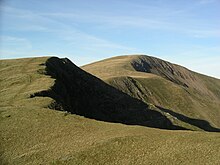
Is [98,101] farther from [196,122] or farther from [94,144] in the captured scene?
[196,122]

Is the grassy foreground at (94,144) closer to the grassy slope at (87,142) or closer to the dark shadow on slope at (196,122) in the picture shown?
the grassy slope at (87,142)

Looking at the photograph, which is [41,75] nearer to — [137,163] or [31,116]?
[31,116]

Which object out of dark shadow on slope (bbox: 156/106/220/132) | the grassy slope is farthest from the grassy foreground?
dark shadow on slope (bbox: 156/106/220/132)

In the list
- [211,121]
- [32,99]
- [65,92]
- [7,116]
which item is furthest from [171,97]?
[7,116]

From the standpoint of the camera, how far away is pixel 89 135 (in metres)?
41.9

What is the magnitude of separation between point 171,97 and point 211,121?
26163mm

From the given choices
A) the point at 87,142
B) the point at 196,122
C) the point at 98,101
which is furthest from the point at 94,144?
the point at 196,122

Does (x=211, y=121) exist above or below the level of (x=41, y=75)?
below

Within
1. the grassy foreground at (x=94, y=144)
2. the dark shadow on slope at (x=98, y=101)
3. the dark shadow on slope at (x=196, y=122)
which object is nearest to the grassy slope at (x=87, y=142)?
the grassy foreground at (x=94, y=144)

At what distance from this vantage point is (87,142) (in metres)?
39.3

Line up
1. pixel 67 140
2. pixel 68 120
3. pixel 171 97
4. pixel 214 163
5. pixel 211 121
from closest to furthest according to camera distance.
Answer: pixel 214 163 < pixel 67 140 < pixel 68 120 < pixel 211 121 < pixel 171 97

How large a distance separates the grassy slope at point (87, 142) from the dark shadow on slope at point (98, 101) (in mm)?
36721

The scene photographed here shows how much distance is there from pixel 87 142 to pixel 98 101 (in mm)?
63742

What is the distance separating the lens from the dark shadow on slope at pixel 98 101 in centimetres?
9281
